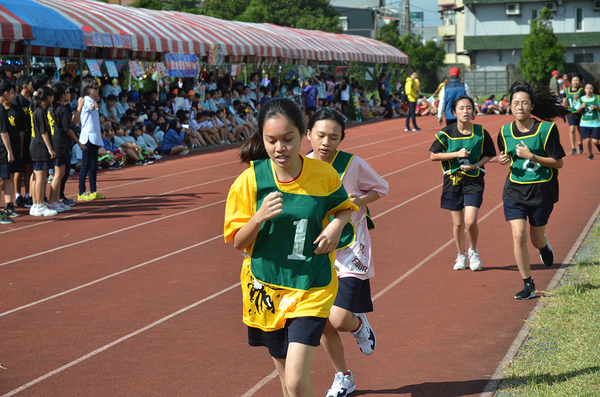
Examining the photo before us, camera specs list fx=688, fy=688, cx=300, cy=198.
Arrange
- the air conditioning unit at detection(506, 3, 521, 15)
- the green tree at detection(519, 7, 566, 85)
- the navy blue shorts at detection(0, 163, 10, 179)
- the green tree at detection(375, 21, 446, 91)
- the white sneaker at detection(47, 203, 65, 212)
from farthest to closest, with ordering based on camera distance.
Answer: the air conditioning unit at detection(506, 3, 521, 15) → the green tree at detection(375, 21, 446, 91) → the green tree at detection(519, 7, 566, 85) → the white sneaker at detection(47, 203, 65, 212) → the navy blue shorts at detection(0, 163, 10, 179)

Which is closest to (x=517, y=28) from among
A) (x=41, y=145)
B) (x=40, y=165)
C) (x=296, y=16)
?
(x=296, y=16)

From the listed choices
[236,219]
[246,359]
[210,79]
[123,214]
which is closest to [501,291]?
[246,359]

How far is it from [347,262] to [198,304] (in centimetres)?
235

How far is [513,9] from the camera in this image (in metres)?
52.0

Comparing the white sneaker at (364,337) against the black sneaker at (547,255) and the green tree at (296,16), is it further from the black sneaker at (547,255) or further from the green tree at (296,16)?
the green tree at (296,16)

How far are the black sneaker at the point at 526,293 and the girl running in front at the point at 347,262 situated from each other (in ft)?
6.99

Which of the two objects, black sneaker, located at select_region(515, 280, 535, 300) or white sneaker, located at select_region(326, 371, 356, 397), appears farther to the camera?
black sneaker, located at select_region(515, 280, 535, 300)

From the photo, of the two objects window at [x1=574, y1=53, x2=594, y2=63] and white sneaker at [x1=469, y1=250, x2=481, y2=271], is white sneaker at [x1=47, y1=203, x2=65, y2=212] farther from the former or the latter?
window at [x1=574, y1=53, x2=594, y2=63]

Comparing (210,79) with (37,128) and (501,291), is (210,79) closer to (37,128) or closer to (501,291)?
(37,128)

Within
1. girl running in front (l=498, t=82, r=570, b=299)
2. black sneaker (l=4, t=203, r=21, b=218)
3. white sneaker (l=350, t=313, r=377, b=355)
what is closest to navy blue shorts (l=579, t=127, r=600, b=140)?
girl running in front (l=498, t=82, r=570, b=299)

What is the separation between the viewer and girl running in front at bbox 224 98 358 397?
3031mm

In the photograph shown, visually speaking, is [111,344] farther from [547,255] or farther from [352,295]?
[547,255]

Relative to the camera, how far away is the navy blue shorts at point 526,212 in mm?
5840

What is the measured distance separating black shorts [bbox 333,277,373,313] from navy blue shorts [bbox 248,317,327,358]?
0.83 meters
